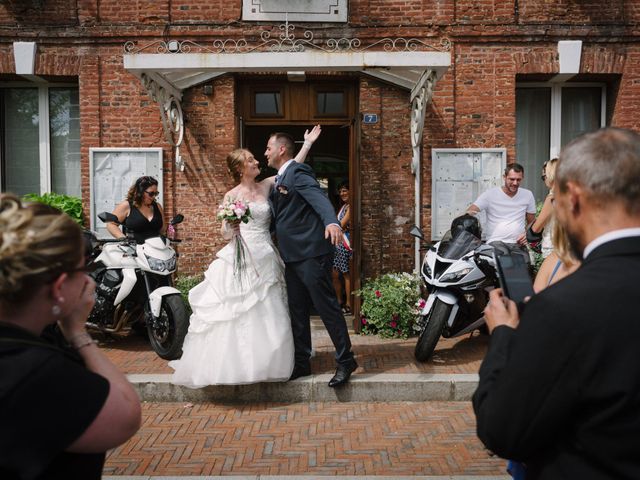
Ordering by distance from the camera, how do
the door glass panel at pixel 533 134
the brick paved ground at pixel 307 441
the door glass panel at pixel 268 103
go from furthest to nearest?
the door glass panel at pixel 533 134
the door glass panel at pixel 268 103
the brick paved ground at pixel 307 441

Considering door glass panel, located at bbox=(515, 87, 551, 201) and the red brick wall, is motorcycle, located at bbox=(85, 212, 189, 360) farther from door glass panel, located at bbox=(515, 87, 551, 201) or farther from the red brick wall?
door glass panel, located at bbox=(515, 87, 551, 201)

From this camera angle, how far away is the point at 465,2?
8086mm

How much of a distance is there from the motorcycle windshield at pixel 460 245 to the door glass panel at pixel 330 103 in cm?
325

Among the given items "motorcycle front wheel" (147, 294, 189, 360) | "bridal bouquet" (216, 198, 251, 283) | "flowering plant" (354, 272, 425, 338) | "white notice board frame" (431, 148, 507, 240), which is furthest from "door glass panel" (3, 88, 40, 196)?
"white notice board frame" (431, 148, 507, 240)

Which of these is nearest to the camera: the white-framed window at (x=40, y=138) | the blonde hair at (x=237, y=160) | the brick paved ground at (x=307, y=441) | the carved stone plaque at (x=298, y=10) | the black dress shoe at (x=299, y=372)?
the brick paved ground at (x=307, y=441)

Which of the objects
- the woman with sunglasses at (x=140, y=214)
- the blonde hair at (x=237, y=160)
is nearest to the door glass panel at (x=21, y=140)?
the woman with sunglasses at (x=140, y=214)

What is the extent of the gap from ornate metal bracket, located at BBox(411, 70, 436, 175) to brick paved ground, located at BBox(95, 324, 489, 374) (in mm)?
2543

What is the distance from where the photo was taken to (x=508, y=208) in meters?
7.06

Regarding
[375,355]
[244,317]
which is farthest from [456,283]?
[244,317]

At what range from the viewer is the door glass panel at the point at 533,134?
8.70 meters

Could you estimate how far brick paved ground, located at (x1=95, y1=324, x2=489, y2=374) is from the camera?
226 inches

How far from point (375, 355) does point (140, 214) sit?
3073 mm

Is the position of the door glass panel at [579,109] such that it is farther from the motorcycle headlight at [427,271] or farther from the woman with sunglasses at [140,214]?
the woman with sunglasses at [140,214]

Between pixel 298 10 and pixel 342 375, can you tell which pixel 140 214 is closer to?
pixel 342 375
